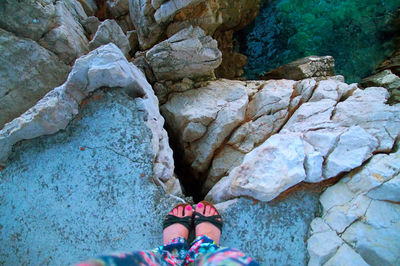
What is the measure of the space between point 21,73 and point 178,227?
3.22 metres

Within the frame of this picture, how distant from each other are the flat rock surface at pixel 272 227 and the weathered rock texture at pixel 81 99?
0.91m

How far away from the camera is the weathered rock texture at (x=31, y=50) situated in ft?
10.6

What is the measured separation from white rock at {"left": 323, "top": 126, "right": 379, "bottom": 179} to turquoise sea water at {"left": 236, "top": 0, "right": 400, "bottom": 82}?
3812 mm

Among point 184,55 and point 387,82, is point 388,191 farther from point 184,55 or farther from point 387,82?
point 184,55

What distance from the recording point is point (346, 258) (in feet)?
6.28

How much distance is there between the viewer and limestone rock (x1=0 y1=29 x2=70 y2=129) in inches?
126

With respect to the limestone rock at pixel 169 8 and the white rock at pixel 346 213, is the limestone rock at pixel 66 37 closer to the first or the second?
the limestone rock at pixel 169 8

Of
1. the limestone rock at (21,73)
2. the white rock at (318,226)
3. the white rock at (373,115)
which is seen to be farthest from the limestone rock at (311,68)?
the limestone rock at (21,73)

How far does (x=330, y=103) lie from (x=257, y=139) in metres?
1.11

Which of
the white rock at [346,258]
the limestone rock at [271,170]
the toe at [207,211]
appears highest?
the limestone rock at [271,170]

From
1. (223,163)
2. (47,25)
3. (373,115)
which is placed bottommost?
(223,163)

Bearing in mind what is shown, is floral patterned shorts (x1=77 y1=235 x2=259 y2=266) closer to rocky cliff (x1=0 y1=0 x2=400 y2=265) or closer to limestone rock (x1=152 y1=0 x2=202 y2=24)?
rocky cliff (x1=0 y1=0 x2=400 y2=265)

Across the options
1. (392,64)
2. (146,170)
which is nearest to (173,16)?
(146,170)

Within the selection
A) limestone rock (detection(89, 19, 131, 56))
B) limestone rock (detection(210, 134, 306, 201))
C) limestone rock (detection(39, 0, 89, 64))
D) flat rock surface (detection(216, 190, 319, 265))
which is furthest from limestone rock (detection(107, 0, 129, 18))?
flat rock surface (detection(216, 190, 319, 265))
